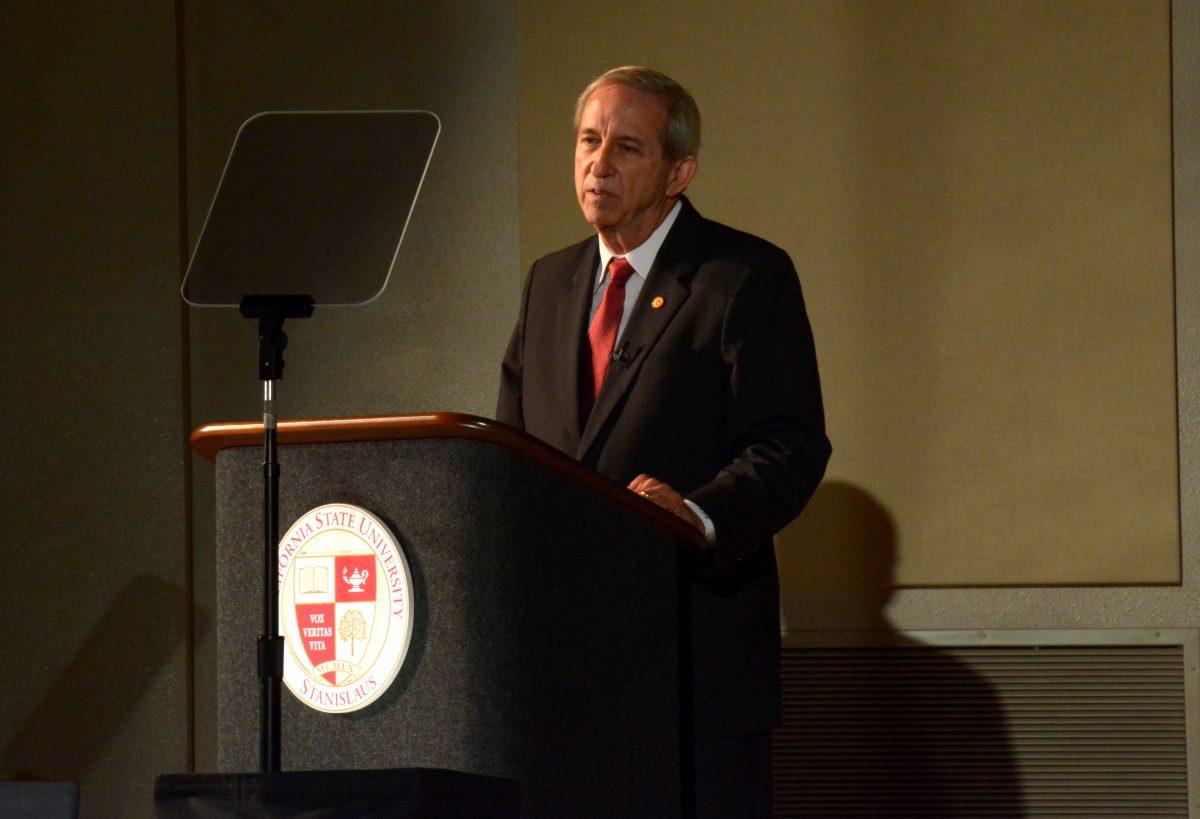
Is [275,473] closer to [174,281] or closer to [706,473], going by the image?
[706,473]

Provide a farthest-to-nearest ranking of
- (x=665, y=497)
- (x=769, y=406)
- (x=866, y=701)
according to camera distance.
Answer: (x=866, y=701)
(x=769, y=406)
(x=665, y=497)

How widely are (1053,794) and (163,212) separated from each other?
2713mm

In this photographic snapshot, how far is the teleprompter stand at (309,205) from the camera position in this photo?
1947mm

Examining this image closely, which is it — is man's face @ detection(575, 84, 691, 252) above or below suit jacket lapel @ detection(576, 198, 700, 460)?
above

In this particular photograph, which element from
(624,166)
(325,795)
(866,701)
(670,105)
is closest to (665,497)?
(325,795)

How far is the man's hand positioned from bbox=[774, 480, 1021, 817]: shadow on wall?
180 centimetres

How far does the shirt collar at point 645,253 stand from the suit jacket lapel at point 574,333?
0.05 feet

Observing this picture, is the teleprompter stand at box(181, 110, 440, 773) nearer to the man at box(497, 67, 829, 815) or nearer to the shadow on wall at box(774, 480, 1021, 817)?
the man at box(497, 67, 829, 815)

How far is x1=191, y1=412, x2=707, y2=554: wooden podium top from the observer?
1612 mm

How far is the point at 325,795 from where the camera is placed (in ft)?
4.74

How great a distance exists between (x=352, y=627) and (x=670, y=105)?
118 centimetres

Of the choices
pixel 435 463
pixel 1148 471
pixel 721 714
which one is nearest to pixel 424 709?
pixel 435 463

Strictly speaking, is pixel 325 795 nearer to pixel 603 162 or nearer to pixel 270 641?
pixel 270 641

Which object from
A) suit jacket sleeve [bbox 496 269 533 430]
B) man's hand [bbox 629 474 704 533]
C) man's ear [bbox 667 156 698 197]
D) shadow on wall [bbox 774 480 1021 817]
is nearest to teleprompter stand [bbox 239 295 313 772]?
man's hand [bbox 629 474 704 533]
